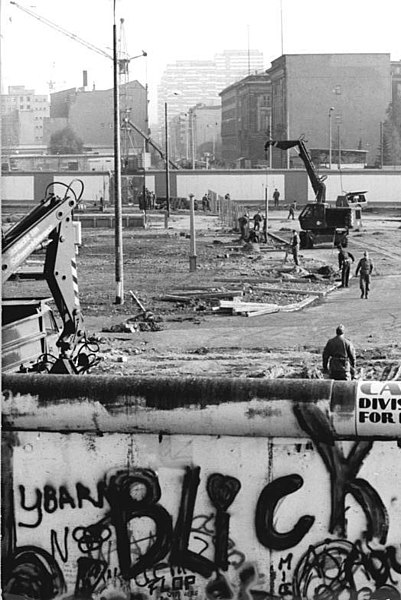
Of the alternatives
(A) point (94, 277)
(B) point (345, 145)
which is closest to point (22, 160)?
(B) point (345, 145)

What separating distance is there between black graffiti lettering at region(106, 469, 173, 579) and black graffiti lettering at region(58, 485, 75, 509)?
32cm

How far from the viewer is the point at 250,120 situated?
5945 inches

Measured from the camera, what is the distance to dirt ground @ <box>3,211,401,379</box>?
2128 cm

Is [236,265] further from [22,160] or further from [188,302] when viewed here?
[22,160]

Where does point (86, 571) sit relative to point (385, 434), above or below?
below

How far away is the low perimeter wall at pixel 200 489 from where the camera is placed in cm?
829

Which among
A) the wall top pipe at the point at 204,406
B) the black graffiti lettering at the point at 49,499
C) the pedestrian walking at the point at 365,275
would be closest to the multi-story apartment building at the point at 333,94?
the pedestrian walking at the point at 365,275

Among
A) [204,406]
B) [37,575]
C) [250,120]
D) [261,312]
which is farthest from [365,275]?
[250,120]

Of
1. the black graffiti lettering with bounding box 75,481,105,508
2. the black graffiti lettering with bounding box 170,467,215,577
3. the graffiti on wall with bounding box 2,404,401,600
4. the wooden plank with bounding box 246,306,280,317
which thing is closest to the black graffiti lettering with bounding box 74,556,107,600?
the graffiti on wall with bounding box 2,404,401,600

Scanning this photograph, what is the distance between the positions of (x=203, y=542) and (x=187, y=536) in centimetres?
13

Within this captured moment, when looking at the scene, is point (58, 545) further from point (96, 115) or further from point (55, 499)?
point (96, 115)

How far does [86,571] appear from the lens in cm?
868

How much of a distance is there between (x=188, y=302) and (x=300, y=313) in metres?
3.38

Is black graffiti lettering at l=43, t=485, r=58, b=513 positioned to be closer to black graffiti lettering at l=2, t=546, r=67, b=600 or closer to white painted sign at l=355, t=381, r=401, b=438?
black graffiti lettering at l=2, t=546, r=67, b=600
